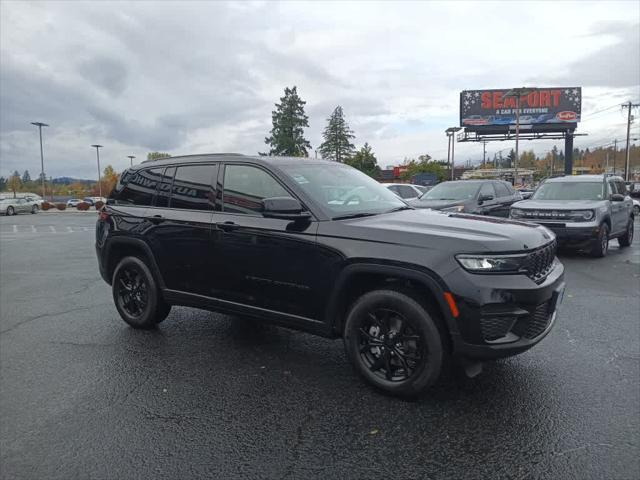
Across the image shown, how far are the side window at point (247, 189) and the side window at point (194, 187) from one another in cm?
19

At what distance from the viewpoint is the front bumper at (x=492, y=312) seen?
3201mm

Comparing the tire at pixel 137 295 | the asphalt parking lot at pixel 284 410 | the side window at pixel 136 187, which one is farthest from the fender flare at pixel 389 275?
the side window at pixel 136 187

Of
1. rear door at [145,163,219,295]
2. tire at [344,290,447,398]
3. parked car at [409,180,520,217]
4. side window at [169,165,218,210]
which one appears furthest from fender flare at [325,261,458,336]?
parked car at [409,180,520,217]

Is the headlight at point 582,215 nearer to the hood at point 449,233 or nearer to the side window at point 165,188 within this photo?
the hood at point 449,233

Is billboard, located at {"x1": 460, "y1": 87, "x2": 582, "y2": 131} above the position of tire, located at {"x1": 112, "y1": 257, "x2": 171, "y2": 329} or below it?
above

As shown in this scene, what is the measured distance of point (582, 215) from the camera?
9.77m

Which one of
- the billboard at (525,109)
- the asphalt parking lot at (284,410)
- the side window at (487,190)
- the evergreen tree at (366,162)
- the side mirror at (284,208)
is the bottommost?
the asphalt parking lot at (284,410)

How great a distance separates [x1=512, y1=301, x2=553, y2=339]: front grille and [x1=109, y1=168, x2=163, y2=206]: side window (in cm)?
385

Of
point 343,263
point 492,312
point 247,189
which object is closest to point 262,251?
point 247,189

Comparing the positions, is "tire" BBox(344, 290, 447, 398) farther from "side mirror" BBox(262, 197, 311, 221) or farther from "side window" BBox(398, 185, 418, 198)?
"side window" BBox(398, 185, 418, 198)

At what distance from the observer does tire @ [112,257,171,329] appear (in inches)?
200

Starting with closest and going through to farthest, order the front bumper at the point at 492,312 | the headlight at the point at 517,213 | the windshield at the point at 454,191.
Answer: the front bumper at the point at 492,312, the headlight at the point at 517,213, the windshield at the point at 454,191

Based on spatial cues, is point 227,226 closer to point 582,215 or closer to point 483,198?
point 582,215

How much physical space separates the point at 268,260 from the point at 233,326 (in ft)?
5.69
